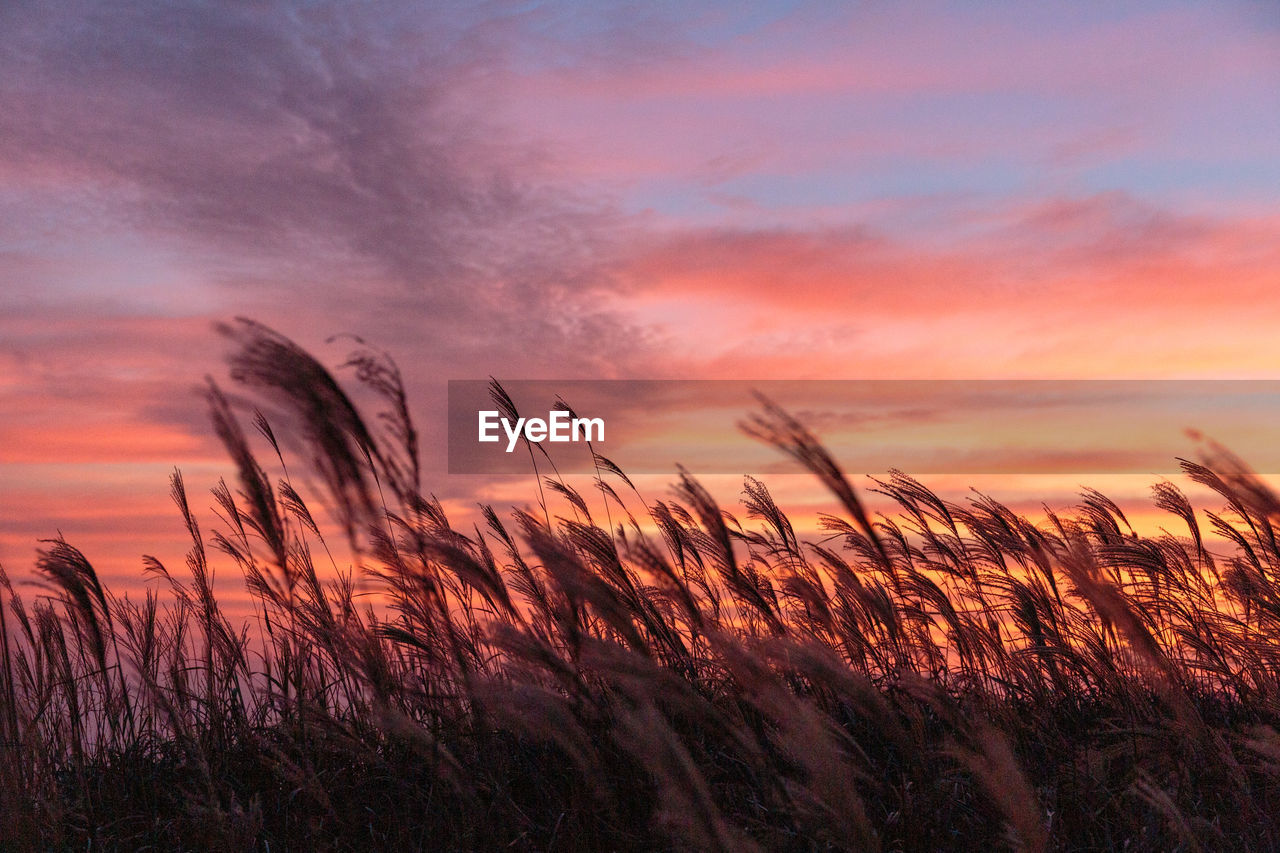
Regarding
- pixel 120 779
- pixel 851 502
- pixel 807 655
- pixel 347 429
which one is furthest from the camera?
pixel 120 779

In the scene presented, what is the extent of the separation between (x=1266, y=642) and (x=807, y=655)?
11.0 feet

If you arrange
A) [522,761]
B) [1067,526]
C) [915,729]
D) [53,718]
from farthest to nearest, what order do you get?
[1067,526] → [53,718] → [522,761] → [915,729]

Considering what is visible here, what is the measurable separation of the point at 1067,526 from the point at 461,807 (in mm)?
3506

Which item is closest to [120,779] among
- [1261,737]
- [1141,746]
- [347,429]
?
[347,429]

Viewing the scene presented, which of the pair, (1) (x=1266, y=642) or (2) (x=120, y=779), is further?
(1) (x=1266, y=642)

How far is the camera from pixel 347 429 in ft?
9.91

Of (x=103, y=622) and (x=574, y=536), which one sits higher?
(x=574, y=536)

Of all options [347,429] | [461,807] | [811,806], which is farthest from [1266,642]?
[347,429]

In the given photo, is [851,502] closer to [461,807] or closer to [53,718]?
[461,807]

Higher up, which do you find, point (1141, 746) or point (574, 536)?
point (574, 536)

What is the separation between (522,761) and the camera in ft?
12.3

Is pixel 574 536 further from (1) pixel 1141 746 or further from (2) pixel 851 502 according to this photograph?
(1) pixel 1141 746

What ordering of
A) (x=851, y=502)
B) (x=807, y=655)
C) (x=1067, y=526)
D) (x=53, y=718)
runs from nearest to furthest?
(x=807, y=655)
(x=851, y=502)
(x=53, y=718)
(x=1067, y=526)

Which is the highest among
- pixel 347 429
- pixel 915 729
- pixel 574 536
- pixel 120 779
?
pixel 347 429
